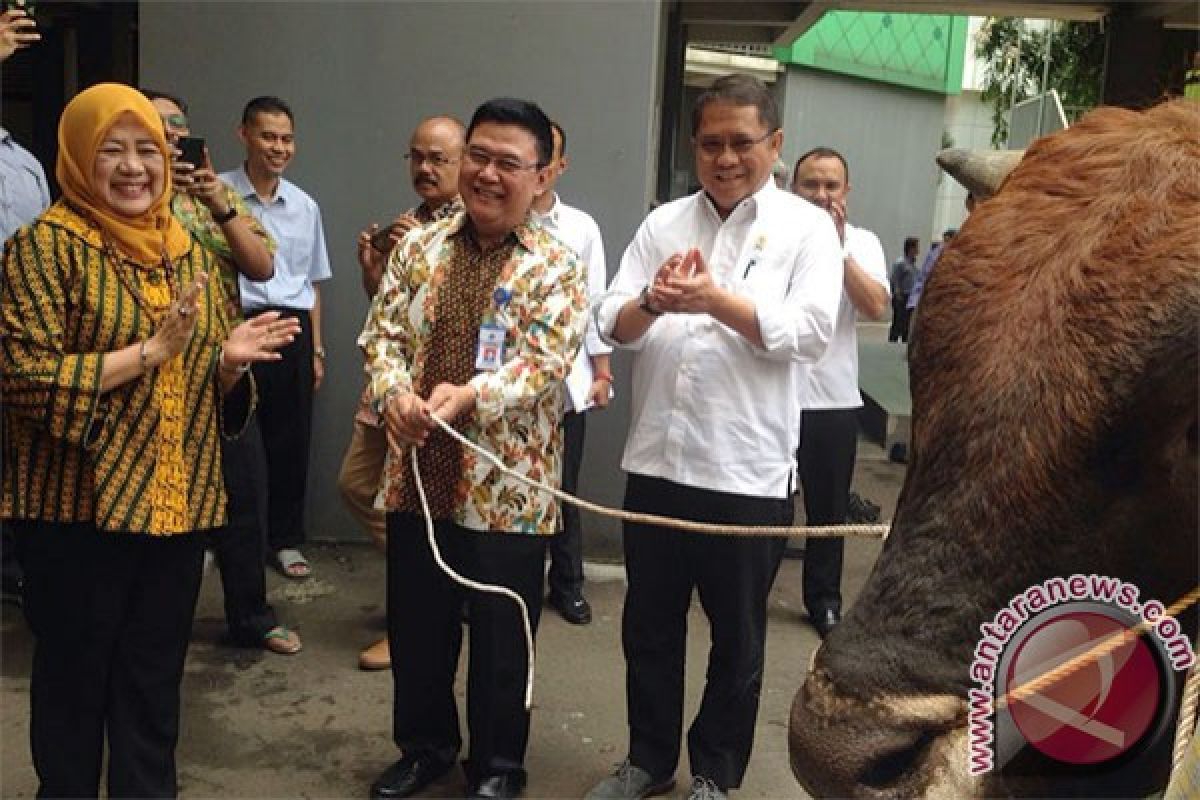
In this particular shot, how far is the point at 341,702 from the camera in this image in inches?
176

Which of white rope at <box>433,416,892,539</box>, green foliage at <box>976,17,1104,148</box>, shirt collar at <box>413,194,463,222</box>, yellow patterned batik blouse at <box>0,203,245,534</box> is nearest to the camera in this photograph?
white rope at <box>433,416,892,539</box>

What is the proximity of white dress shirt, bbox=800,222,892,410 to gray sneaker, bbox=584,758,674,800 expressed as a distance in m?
1.97

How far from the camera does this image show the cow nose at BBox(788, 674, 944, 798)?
1.76 metres

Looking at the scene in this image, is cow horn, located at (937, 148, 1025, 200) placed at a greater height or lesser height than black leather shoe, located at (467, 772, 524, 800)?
greater

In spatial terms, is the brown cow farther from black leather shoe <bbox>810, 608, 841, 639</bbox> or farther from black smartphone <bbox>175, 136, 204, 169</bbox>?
black leather shoe <bbox>810, 608, 841, 639</bbox>

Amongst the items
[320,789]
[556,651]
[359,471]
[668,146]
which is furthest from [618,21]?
[668,146]

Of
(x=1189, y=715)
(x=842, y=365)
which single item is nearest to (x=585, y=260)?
(x=842, y=365)

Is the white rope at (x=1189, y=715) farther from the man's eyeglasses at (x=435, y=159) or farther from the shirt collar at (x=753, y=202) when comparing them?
the man's eyeglasses at (x=435, y=159)

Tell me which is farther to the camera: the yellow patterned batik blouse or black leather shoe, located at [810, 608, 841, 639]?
black leather shoe, located at [810, 608, 841, 639]

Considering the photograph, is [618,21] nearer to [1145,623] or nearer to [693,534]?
[693,534]

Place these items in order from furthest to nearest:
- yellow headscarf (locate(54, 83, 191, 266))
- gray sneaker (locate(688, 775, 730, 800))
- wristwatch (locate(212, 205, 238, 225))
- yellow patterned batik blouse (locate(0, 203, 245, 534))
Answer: wristwatch (locate(212, 205, 238, 225)) → gray sneaker (locate(688, 775, 730, 800)) → yellow headscarf (locate(54, 83, 191, 266)) → yellow patterned batik blouse (locate(0, 203, 245, 534))

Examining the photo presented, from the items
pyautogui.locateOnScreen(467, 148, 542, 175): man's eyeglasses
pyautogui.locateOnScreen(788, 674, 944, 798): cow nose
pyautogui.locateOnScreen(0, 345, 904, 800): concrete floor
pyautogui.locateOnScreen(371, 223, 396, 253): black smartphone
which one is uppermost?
pyautogui.locateOnScreen(467, 148, 542, 175): man's eyeglasses

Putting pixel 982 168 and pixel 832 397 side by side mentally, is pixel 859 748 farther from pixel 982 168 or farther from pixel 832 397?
pixel 832 397

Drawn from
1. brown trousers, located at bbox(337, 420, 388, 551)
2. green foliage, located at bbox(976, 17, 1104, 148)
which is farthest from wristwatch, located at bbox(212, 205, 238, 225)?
green foliage, located at bbox(976, 17, 1104, 148)
